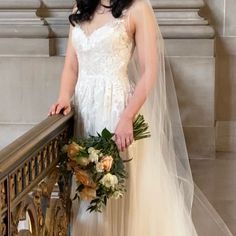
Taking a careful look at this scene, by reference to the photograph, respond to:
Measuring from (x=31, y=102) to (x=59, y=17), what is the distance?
2.62 ft

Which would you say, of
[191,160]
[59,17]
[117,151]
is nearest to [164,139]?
[117,151]

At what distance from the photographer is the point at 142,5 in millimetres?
3377

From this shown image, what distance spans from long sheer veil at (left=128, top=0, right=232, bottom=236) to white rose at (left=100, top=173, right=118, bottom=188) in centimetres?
41

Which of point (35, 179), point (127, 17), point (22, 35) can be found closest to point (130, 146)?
point (127, 17)

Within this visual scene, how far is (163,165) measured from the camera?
150 inches

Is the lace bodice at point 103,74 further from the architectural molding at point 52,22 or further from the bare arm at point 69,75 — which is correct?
the architectural molding at point 52,22

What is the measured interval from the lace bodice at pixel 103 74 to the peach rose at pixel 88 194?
1.21 ft

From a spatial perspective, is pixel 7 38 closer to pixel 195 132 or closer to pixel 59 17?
pixel 59 17

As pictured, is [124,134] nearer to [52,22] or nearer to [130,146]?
[130,146]

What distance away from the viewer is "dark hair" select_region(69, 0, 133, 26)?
11.1 feet

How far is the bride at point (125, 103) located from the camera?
11.1ft

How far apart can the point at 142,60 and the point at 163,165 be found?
688 mm

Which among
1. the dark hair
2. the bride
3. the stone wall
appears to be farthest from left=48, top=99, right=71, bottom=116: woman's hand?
the stone wall

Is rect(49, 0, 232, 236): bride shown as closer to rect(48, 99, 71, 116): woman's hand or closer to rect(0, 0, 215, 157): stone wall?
rect(48, 99, 71, 116): woman's hand
